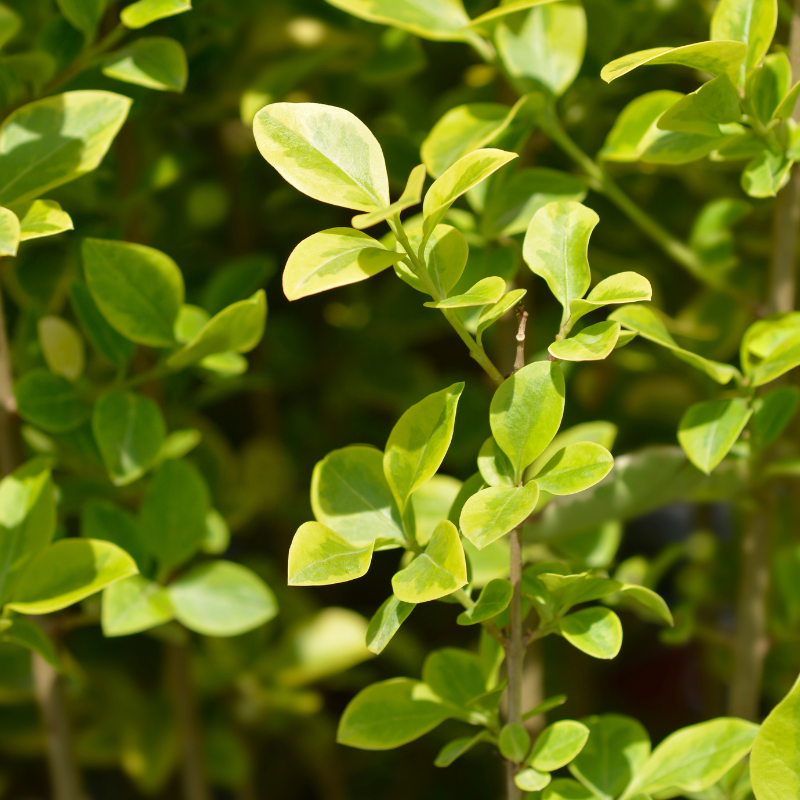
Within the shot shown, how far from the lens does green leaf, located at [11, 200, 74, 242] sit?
0.33 metres

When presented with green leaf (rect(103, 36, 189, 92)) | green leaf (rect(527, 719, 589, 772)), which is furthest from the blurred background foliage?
green leaf (rect(527, 719, 589, 772))

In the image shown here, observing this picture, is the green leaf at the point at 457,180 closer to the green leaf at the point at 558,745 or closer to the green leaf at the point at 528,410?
the green leaf at the point at 528,410

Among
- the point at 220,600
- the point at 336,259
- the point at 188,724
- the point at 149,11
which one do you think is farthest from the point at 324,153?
the point at 188,724

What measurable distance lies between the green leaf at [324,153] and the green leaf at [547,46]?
0.55ft

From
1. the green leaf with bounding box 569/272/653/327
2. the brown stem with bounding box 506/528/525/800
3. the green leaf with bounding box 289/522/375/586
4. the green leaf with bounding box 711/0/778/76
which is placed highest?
the green leaf with bounding box 711/0/778/76

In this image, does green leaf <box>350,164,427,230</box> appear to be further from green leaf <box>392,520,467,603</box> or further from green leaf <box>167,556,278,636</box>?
green leaf <box>167,556,278,636</box>

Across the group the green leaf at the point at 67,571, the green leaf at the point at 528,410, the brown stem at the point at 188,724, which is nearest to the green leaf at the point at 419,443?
the green leaf at the point at 528,410

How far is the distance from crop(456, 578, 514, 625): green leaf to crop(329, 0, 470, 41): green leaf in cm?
26

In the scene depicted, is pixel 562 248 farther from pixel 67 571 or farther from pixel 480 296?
pixel 67 571

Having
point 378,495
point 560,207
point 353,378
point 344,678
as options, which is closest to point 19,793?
point 344,678

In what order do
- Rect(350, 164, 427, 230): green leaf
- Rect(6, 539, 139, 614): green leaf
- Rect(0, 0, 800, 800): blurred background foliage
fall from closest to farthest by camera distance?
Rect(350, 164, 427, 230): green leaf → Rect(6, 539, 139, 614): green leaf → Rect(0, 0, 800, 800): blurred background foliage

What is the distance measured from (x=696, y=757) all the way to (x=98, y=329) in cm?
34

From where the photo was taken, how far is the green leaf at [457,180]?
30 cm

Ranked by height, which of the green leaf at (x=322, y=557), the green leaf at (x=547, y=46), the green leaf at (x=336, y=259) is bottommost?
the green leaf at (x=322, y=557)
